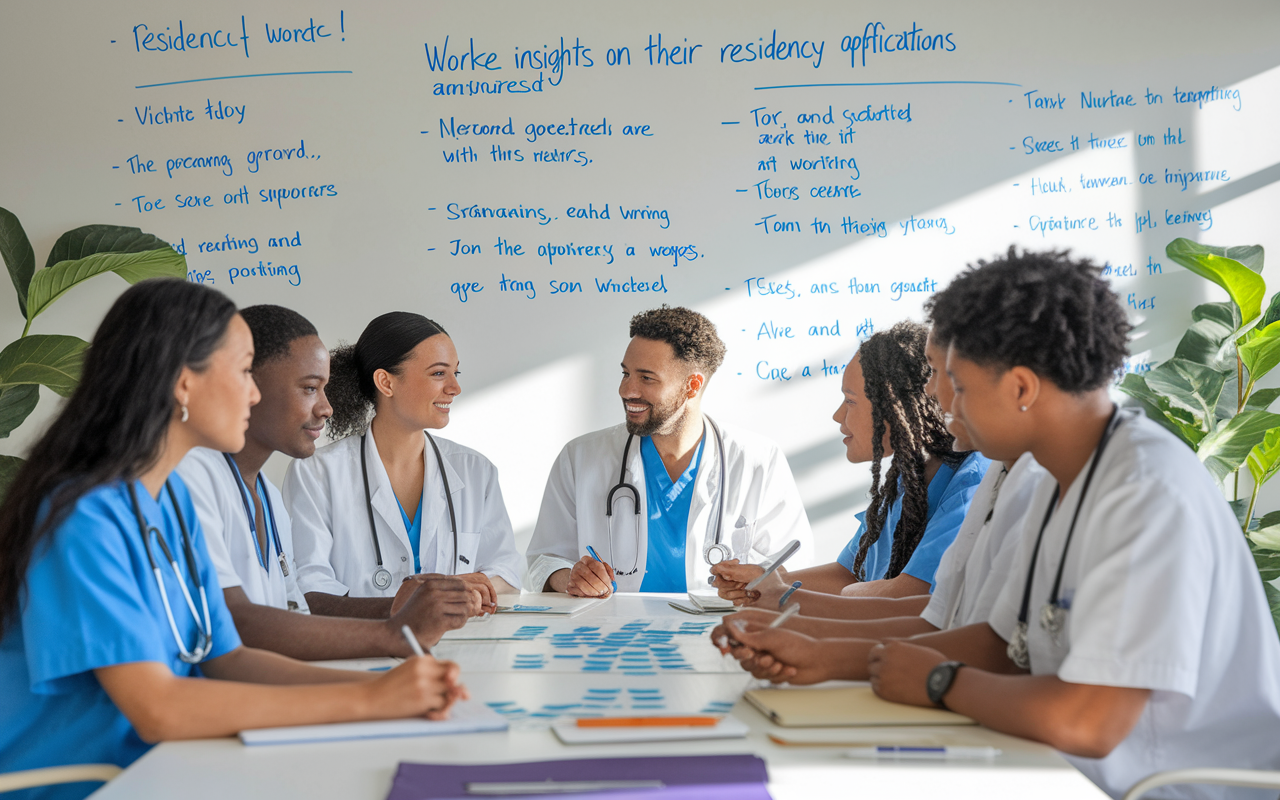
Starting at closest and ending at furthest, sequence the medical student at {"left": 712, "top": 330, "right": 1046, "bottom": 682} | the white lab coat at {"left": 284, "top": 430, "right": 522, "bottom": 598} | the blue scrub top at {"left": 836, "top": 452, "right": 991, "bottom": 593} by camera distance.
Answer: the medical student at {"left": 712, "top": 330, "right": 1046, "bottom": 682} → the blue scrub top at {"left": 836, "top": 452, "right": 991, "bottom": 593} → the white lab coat at {"left": 284, "top": 430, "right": 522, "bottom": 598}

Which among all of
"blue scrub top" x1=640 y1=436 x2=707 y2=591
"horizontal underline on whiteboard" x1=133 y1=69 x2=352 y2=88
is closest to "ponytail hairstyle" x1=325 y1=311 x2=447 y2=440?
"blue scrub top" x1=640 y1=436 x2=707 y2=591

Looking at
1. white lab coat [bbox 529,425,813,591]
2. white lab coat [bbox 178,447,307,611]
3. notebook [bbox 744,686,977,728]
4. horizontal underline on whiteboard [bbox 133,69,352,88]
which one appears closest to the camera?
notebook [bbox 744,686,977,728]

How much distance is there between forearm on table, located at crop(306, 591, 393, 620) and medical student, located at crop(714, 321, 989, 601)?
77 cm

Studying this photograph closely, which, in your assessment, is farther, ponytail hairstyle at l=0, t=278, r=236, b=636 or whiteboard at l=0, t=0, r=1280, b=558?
whiteboard at l=0, t=0, r=1280, b=558

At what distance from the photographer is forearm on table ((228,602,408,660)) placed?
1678mm

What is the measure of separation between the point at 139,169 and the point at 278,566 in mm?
2125

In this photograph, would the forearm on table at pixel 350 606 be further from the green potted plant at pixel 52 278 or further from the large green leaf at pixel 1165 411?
the large green leaf at pixel 1165 411

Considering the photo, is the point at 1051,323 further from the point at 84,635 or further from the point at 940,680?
the point at 84,635

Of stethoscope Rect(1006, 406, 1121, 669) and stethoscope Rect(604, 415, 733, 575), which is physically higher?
stethoscope Rect(1006, 406, 1121, 669)

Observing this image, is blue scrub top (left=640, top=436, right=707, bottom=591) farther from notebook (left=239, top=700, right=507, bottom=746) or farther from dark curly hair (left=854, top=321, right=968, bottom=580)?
notebook (left=239, top=700, right=507, bottom=746)

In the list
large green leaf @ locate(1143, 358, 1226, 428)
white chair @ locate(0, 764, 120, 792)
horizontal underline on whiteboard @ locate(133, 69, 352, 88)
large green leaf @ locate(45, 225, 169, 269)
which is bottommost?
white chair @ locate(0, 764, 120, 792)

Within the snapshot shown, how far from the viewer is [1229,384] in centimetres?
336

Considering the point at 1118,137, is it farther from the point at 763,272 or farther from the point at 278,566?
the point at 278,566

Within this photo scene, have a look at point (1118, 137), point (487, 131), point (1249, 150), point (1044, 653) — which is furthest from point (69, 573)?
point (1249, 150)
